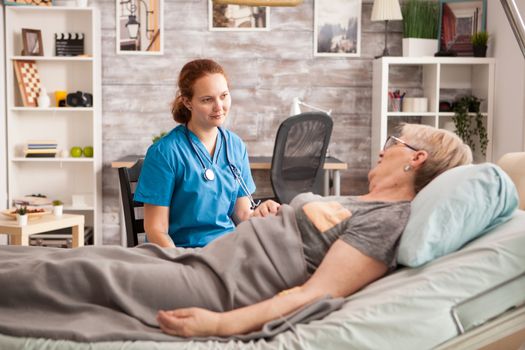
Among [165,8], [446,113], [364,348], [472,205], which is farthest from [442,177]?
[165,8]

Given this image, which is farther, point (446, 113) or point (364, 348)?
point (446, 113)

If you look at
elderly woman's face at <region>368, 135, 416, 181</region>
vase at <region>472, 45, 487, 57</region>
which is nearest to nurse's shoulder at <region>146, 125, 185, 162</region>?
elderly woman's face at <region>368, 135, 416, 181</region>

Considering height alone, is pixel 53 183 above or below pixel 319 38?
below

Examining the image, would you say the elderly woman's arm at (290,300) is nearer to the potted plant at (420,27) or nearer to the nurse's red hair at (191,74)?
the nurse's red hair at (191,74)

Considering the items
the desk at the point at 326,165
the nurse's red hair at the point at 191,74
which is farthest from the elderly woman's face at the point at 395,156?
the desk at the point at 326,165

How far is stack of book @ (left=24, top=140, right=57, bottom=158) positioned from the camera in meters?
5.10

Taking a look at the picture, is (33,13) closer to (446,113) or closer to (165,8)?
(165,8)

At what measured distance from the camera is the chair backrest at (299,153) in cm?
444

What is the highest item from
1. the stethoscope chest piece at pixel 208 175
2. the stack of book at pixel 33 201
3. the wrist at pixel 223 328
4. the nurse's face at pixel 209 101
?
the nurse's face at pixel 209 101

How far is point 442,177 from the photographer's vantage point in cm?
170

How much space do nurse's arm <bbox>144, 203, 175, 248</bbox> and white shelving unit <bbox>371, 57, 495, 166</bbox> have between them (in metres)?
2.79

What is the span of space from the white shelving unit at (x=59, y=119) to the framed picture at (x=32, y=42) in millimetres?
63

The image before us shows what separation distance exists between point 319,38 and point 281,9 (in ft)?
1.08

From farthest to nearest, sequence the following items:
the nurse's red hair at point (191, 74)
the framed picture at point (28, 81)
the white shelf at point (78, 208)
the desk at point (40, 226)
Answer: the white shelf at point (78, 208)
the framed picture at point (28, 81)
the desk at point (40, 226)
the nurse's red hair at point (191, 74)
